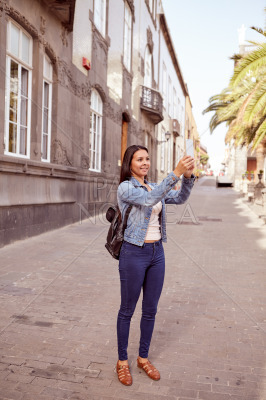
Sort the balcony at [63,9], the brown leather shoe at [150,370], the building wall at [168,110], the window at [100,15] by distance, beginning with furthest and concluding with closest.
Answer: the building wall at [168,110]
the window at [100,15]
the balcony at [63,9]
the brown leather shoe at [150,370]

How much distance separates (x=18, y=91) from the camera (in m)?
9.30

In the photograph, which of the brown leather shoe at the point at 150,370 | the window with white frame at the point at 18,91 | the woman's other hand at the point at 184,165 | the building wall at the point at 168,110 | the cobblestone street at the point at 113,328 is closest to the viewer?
the woman's other hand at the point at 184,165

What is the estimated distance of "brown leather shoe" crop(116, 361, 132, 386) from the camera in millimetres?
3127

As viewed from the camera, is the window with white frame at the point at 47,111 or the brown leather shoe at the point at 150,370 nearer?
the brown leather shoe at the point at 150,370

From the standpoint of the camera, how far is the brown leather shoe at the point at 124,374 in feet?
10.3

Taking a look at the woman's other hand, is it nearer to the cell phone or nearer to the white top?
the cell phone

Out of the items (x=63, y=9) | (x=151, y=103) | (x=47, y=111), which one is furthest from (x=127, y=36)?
(x=47, y=111)

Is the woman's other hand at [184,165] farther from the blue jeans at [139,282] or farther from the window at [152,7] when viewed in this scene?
the window at [152,7]

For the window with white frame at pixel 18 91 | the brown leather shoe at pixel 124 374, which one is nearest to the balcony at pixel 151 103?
the window with white frame at pixel 18 91

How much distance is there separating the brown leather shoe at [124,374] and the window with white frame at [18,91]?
6.48m

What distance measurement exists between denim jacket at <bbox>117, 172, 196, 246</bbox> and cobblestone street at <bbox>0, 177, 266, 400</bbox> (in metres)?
1.15

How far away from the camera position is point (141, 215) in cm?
315

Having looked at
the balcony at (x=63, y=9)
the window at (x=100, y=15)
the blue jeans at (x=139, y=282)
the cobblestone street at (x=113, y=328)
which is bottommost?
the cobblestone street at (x=113, y=328)

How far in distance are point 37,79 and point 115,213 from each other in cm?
756
